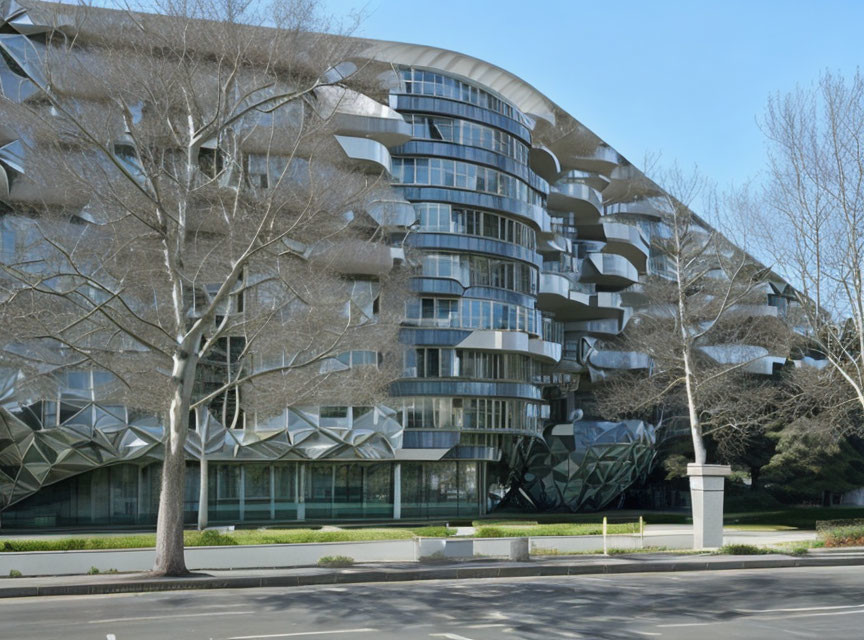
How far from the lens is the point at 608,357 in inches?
2411

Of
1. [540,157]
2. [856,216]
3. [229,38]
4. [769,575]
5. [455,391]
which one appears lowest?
[769,575]

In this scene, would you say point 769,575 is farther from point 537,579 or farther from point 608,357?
point 608,357

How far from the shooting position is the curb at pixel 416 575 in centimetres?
1802

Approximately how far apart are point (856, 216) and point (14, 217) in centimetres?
3283

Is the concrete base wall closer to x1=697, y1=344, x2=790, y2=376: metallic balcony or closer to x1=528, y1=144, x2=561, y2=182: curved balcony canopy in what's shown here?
x1=697, y1=344, x2=790, y2=376: metallic balcony

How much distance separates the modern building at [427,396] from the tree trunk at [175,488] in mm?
18472

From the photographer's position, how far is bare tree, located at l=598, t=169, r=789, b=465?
33812 mm

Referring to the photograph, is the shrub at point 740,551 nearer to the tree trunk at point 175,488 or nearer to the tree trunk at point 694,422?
the tree trunk at point 694,422

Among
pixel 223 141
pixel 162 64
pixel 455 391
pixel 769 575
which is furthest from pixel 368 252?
pixel 769 575

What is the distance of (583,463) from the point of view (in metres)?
55.9

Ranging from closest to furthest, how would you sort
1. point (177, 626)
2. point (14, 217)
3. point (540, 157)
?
point (177, 626)
point (14, 217)
point (540, 157)

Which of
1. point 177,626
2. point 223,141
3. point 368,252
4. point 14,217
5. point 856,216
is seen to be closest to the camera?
point 177,626

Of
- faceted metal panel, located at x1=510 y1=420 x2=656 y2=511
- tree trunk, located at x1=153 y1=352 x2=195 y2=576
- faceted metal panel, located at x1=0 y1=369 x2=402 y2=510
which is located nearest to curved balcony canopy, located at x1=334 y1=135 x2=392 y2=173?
faceted metal panel, located at x1=0 y1=369 x2=402 y2=510

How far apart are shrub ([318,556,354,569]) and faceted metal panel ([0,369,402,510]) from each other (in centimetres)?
1504
